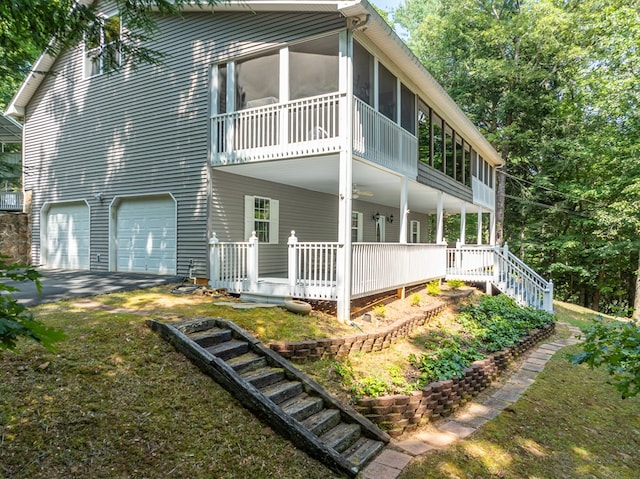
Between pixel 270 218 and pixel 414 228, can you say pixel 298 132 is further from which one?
pixel 414 228

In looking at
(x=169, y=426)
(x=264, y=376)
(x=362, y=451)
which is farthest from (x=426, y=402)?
(x=169, y=426)

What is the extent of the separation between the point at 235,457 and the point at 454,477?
6.78ft

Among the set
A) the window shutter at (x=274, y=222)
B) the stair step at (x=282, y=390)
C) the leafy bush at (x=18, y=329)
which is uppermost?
the window shutter at (x=274, y=222)

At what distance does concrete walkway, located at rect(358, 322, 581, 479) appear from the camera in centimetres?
381

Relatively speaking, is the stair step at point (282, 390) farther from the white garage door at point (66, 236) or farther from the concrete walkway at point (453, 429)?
the white garage door at point (66, 236)

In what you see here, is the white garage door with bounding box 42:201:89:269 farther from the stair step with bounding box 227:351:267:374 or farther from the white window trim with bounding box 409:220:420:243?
the white window trim with bounding box 409:220:420:243

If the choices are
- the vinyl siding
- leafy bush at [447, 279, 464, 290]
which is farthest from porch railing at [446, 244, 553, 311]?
the vinyl siding

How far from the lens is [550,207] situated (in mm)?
19984

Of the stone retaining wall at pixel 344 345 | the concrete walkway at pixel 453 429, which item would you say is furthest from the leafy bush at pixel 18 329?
the stone retaining wall at pixel 344 345

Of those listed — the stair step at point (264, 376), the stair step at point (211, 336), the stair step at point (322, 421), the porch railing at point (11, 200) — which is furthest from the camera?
the porch railing at point (11, 200)

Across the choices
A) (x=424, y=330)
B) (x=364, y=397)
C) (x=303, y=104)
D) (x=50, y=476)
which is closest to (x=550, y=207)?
(x=424, y=330)

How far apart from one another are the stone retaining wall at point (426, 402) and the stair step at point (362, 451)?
365 millimetres

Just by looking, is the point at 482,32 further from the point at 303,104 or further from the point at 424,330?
the point at 424,330

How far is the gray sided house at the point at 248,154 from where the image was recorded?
24.0 ft
